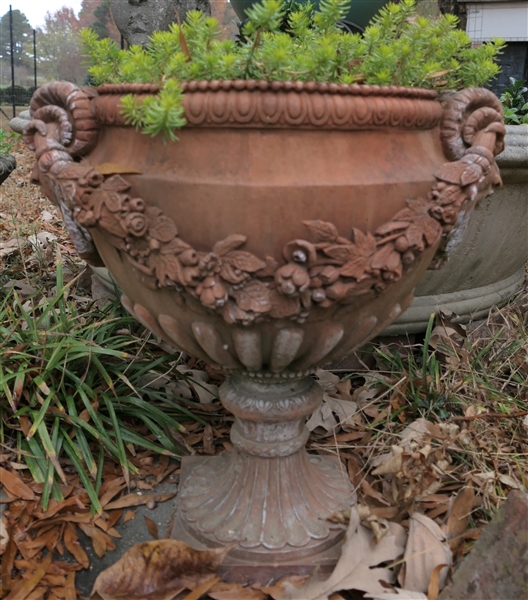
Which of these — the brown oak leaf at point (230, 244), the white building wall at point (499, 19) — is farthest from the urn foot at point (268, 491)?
the white building wall at point (499, 19)

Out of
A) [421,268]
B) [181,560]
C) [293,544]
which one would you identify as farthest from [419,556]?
[421,268]

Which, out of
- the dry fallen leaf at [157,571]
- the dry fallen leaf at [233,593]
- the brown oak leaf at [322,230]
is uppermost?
the brown oak leaf at [322,230]

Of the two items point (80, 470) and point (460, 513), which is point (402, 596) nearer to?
point (460, 513)

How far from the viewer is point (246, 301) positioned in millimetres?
1160

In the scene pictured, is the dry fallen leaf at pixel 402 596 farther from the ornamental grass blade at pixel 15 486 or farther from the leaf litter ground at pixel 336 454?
the ornamental grass blade at pixel 15 486

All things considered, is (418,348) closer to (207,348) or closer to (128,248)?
(207,348)

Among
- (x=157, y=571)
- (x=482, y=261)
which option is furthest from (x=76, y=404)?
(x=482, y=261)

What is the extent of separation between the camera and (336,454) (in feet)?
6.33

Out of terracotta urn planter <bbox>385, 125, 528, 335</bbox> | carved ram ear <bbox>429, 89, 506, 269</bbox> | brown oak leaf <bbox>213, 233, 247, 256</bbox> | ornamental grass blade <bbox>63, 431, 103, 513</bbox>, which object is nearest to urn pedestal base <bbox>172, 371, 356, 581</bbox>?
ornamental grass blade <bbox>63, 431, 103, 513</bbox>

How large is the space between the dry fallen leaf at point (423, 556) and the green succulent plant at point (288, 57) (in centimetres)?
111

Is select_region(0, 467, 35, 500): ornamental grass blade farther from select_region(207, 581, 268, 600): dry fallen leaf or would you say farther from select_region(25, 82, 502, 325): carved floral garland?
select_region(25, 82, 502, 325): carved floral garland

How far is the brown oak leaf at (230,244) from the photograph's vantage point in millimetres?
1125

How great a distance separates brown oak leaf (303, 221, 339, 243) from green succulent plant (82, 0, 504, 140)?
310mm

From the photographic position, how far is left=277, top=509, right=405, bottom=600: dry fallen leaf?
1331mm
